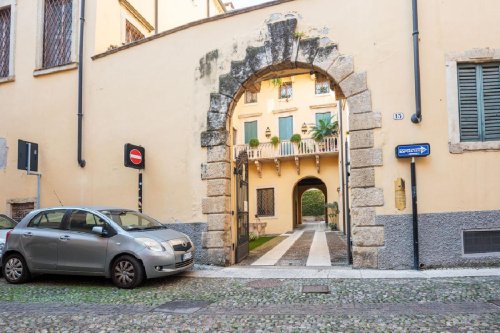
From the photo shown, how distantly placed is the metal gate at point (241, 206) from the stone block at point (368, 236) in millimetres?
3015

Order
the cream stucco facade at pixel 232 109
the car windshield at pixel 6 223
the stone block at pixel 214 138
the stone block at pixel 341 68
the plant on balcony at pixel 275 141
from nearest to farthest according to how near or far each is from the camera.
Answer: the cream stucco facade at pixel 232 109 < the stone block at pixel 341 68 < the stone block at pixel 214 138 < the car windshield at pixel 6 223 < the plant on balcony at pixel 275 141

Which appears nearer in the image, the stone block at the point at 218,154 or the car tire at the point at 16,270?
the car tire at the point at 16,270

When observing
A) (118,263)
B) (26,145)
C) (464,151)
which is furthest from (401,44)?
(26,145)

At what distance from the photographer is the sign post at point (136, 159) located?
31.5ft

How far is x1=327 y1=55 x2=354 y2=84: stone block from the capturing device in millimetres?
8867

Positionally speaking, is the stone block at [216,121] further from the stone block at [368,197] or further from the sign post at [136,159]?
the stone block at [368,197]

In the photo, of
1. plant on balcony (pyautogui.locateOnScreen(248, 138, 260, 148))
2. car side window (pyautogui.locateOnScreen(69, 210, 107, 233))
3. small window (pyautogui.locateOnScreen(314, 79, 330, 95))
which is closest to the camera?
car side window (pyautogui.locateOnScreen(69, 210, 107, 233))

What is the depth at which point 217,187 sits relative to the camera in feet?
31.5

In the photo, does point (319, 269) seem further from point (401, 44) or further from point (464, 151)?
point (401, 44)

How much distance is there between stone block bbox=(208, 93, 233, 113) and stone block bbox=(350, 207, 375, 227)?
3.65 meters

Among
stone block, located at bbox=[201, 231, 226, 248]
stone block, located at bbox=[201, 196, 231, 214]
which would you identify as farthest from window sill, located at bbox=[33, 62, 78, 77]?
stone block, located at bbox=[201, 231, 226, 248]

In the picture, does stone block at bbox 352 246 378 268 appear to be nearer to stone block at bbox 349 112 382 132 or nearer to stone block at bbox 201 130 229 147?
stone block at bbox 349 112 382 132

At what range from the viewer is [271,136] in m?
26.2

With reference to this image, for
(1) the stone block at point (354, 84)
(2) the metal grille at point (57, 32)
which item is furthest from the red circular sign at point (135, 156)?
(1) the stone block at point (354, 84)
